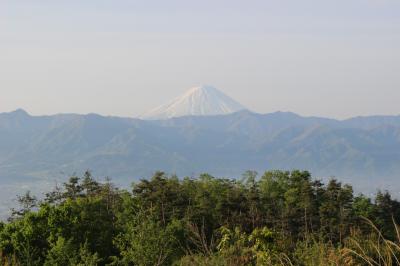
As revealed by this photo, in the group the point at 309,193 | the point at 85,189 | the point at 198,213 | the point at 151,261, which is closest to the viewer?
the point at 151,261

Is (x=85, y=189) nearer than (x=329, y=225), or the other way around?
(x=329, y=225)

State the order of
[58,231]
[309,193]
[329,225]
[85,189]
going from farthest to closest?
[85,189], [309,193], [329,225], [58,231]

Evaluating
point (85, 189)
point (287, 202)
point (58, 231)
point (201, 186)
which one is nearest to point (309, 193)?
point (287, 202)

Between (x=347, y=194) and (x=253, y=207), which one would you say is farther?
(x=347, y=194)

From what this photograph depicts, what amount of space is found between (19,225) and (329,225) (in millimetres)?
58948

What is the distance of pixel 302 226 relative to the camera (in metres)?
104

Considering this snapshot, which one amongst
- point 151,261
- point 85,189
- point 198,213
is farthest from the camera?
point 85,189

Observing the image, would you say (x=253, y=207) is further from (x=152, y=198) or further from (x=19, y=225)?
(x=19, y=225)

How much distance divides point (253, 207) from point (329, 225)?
12735 millimetres

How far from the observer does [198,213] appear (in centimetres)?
9312

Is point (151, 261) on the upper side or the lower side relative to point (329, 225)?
upper

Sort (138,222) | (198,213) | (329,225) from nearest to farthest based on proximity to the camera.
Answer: (138,222) < (198,213) < (329,225)

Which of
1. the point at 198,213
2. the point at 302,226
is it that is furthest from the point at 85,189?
the point at 302,226

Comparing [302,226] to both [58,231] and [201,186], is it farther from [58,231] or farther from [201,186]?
[58,231]
